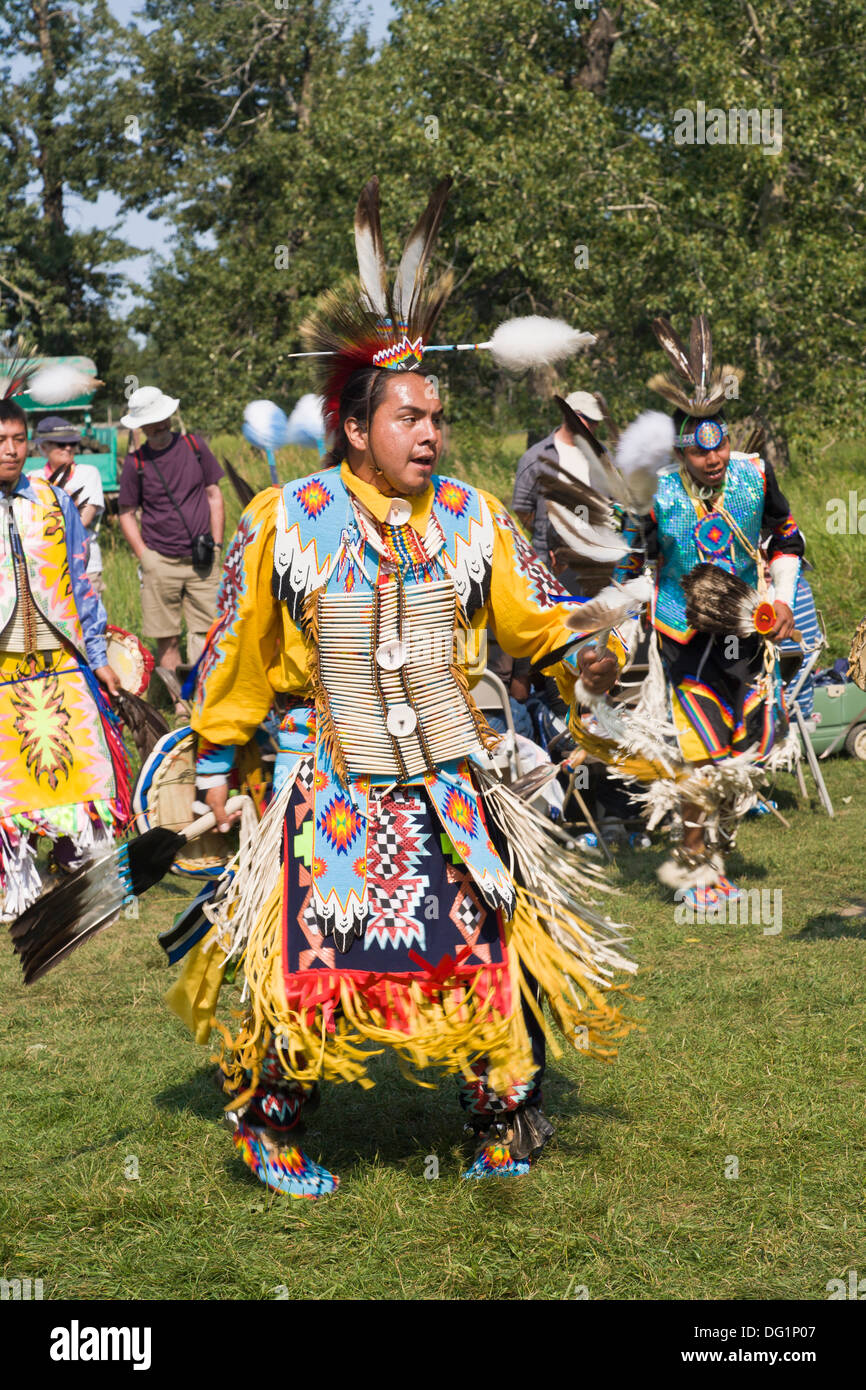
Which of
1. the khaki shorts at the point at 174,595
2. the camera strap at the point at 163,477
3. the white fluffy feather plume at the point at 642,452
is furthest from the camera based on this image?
the khaki shorts at the point at 174,595

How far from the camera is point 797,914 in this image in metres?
5.12

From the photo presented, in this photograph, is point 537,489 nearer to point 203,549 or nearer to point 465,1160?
point 203,549

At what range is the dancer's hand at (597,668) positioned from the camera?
3.06m

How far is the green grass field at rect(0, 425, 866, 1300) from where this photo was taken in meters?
2.78

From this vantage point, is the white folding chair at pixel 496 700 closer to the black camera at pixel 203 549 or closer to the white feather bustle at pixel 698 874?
the white feather bustle at pixel 698 874

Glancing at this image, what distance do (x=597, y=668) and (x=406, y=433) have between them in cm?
64

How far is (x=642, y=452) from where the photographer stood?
13.4 feet

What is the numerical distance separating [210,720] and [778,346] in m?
11.2

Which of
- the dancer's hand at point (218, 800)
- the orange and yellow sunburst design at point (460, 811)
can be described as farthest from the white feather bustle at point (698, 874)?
the dancer's hand at point (218, 800)

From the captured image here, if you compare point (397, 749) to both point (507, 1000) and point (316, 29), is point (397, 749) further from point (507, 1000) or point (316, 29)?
point (316, 29)

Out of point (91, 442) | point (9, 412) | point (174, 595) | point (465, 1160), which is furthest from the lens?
point (91, 442)

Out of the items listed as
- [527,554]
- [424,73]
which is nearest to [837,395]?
[424,73]

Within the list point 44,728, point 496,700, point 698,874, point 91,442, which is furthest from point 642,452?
point 91,442

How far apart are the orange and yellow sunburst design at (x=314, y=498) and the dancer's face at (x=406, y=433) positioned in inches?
5.4
